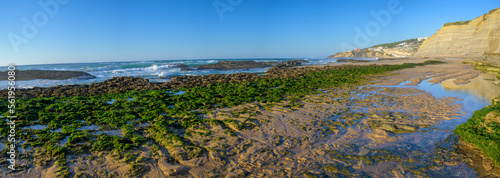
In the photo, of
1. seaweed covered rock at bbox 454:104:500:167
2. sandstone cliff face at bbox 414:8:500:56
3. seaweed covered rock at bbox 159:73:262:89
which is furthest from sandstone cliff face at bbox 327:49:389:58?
seaweed covered rock at bbox 454:104:500:167

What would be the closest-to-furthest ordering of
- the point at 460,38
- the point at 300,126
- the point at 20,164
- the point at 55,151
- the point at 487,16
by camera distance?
1. the point at 20,164
2. the point at 55,151
3. the point at 300,126
4. the point at 487,16
5. the point at 460,38

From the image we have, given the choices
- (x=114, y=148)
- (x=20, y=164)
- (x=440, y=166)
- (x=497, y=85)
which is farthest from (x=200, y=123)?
(x=497, y=85)

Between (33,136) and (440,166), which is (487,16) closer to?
(440,166)

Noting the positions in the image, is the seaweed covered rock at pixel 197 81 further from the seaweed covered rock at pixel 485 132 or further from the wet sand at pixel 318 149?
the seaweed covered rock at pixel 485 132

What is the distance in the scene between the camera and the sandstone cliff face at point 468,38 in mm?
40934

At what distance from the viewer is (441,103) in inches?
309

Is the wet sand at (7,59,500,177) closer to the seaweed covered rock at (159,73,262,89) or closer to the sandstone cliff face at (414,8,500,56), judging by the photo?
the seaweed covered rock at (159,73,262,89)

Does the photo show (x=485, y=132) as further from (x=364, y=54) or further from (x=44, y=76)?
(x=364, y=54)

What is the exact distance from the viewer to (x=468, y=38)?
160 ft

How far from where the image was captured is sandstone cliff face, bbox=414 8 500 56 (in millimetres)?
40934

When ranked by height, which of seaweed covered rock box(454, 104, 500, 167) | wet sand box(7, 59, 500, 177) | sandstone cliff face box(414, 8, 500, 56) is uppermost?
sandstone cliff face box(414, 8, 500, 56)

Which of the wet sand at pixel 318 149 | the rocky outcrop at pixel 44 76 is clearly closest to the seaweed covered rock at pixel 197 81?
the wet sand at pixel 318 149

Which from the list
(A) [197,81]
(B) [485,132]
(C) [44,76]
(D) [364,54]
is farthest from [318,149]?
(D) [364,54]

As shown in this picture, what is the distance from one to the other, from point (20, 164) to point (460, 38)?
73572 mm
